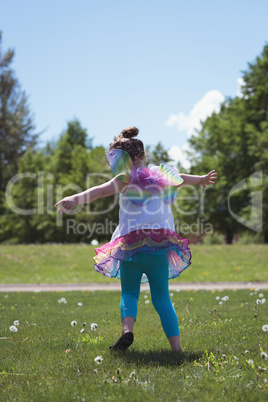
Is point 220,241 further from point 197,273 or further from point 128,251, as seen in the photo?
point 128,251

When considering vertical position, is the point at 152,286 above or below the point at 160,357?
above

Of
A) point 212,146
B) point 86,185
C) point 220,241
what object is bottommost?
point 220,241

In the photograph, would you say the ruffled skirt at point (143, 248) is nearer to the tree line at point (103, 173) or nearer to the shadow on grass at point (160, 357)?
the shadow on grass at point (160, 357)

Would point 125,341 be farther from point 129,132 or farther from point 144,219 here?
point 129,132

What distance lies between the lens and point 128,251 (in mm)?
3820

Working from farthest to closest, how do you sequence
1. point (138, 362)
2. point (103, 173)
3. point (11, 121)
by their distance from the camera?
point (11, 121)
point (103, 173)
point (138, 362)

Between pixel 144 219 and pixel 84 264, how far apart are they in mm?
12617

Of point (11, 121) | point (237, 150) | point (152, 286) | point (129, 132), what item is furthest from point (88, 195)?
point (11, 121)

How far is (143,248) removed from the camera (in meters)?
3.79

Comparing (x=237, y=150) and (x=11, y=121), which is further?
(x=11, y=121)

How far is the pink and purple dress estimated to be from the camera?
3828 mm

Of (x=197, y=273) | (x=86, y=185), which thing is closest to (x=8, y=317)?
(x=197, y=273)

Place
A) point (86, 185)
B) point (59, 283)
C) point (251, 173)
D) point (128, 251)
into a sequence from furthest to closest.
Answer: point (86, 185)
point (251, 173)
point (59, 283)
point (128, 251)

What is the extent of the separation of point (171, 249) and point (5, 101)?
3965 centimetres
